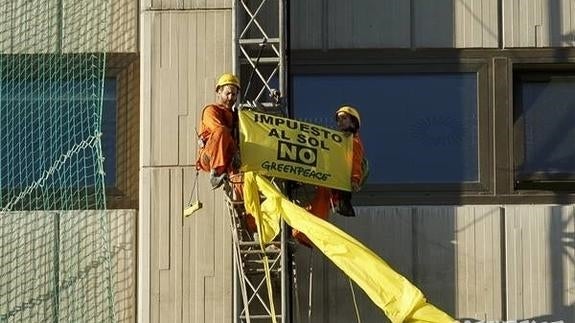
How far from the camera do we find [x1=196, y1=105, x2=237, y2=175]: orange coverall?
1132cm

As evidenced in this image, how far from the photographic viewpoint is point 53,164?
1298cm

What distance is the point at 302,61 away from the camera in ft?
42.7

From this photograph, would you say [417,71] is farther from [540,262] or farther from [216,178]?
[216,178]

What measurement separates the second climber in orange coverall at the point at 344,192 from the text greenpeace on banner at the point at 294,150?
0.23 ft

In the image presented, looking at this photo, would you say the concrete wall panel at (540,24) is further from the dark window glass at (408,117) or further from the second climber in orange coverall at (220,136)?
the second climber in orange coverall at (220,136)

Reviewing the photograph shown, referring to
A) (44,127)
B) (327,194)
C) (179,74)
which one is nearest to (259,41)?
(179,74)

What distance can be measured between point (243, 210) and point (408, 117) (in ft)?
6.84

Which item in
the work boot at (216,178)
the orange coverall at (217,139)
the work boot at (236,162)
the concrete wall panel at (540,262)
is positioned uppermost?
the orange coverall at (217,139)

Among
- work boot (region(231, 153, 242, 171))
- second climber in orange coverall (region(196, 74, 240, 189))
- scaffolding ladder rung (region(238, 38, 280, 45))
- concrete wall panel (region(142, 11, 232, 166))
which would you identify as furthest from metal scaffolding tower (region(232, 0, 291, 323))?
work boot (region(231, 153, 242, 171))

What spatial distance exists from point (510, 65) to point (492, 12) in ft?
1.76

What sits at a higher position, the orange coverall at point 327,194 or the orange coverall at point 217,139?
the orange coverall at point 217,139

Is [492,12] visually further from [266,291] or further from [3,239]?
[3,239]

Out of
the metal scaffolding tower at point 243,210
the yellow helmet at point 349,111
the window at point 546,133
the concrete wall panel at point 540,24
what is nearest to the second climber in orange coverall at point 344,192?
the yellow helmet at point 349,111

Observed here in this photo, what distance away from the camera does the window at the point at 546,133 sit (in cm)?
1306
